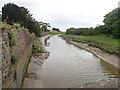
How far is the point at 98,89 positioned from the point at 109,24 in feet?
80.8

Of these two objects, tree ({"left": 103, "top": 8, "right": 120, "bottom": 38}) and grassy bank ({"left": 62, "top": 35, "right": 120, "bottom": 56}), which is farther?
tree ({"left": 103, "top": 8, "right": 120, "bottom": 38})

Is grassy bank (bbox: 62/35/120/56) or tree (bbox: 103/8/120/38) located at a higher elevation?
tree (bbox: 103/8/120/38)

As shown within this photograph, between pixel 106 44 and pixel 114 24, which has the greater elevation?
pixel 114 24

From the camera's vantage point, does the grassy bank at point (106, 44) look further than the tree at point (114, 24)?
No

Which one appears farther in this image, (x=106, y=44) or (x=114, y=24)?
(x=114, y=24)

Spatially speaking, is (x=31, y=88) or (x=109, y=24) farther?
(x=109, y=24)

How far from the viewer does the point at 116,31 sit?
76.2ft

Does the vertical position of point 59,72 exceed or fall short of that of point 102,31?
it falls short

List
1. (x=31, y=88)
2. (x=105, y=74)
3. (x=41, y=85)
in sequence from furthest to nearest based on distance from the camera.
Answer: (x=105, y=74)
(x=41, y=85)
(x=31, y=88)

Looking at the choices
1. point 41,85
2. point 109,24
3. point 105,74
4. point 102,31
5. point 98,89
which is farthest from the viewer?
point 102,31

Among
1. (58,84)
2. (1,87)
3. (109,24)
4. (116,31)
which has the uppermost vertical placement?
(109,24)

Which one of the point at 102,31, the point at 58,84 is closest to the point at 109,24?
the point at 102,31

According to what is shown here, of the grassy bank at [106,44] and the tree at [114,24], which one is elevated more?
the tree at [114,24]

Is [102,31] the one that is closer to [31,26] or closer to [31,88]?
[31,26]
